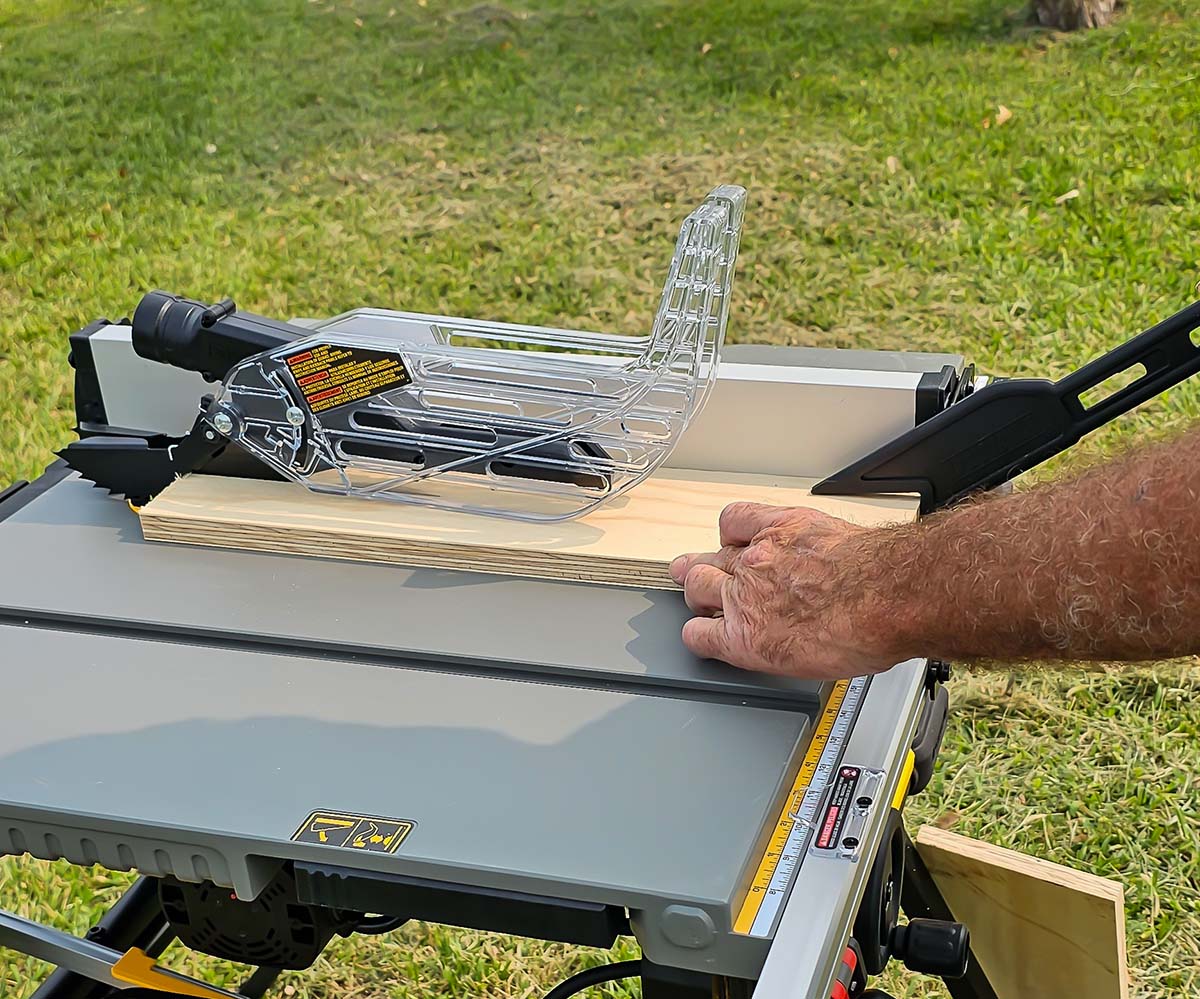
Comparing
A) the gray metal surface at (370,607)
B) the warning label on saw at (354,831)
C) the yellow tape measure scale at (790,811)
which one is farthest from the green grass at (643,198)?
the warning label on saw at (354,831)

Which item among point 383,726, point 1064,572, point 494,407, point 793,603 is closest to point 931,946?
point 793,603

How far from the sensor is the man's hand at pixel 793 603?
4.30 ft

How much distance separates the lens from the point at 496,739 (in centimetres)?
131

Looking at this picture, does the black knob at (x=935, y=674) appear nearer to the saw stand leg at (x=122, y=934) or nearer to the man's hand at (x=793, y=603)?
the man's hand at (x=793, y=603)

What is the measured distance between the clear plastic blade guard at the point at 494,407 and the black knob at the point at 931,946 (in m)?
0.62

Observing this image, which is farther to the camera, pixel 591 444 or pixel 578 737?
pixel 591 444

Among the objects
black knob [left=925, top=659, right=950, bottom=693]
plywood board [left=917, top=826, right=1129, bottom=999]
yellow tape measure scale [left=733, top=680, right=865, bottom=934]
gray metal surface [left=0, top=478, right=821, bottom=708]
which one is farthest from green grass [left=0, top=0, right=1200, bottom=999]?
yellow tape measure scale [left=733, top=680, right=865, bottom=934]

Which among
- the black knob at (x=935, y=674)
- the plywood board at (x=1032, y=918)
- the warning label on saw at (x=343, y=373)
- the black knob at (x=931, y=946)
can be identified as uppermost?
the warning label on saw at (x=343, y=373)

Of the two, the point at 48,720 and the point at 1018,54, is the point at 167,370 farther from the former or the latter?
the point at 1018,54

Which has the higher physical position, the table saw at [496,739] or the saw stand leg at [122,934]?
the table saw at [496,739]

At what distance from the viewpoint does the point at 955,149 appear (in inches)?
235

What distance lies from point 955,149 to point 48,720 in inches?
211

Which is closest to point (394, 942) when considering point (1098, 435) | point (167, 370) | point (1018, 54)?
point (167, 370)

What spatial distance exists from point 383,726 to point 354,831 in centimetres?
16
